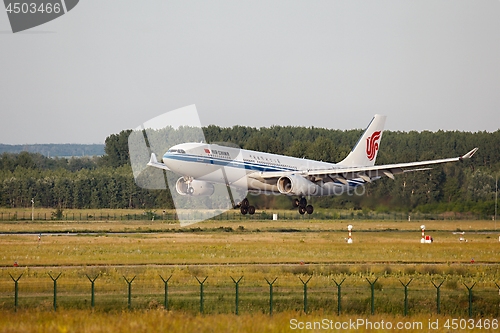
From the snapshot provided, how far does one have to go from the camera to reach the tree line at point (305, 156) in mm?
73375

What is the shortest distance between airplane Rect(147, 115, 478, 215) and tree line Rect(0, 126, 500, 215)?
3152 mm

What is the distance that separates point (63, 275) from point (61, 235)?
24313 millimetres

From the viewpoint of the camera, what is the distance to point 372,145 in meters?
80.7

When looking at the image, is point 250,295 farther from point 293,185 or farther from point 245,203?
point 245,203

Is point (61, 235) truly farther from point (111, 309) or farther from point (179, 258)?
point (111, 309)

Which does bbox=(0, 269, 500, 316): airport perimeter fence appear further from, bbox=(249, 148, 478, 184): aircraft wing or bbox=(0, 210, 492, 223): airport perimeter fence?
bbox=(0, 210, 492, 223): airport perimeter fence

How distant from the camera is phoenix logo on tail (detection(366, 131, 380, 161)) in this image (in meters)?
80.0

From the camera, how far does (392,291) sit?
35.8 meters

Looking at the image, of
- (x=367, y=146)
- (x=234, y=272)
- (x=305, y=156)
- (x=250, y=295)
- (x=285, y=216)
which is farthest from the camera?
(x=305, y=156)

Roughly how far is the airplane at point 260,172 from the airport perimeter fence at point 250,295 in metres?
18.2
